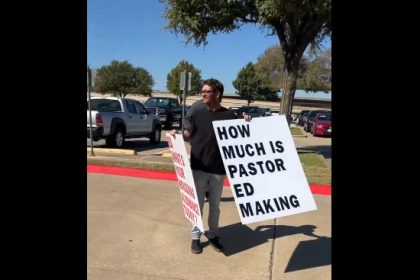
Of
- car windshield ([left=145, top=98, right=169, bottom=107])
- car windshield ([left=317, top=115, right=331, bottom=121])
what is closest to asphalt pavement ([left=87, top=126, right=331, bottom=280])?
car windshield ([left=145, top=98, right=169, bottom=107])

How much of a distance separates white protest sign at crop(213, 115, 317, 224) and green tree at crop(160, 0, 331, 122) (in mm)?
6991

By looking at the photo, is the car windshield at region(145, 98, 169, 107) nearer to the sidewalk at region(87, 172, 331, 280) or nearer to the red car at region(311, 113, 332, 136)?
the red car at region(311, 113, 332, 136)

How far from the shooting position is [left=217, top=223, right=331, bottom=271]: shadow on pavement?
4.55 meters

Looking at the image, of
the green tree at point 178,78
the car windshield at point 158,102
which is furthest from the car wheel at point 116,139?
the green tree at point 178,78

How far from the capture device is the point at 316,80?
58.1 m

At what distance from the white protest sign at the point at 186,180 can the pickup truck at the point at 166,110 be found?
61.5 feet

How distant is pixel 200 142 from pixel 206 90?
53 cm

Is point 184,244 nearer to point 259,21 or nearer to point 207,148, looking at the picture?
point 207,148
